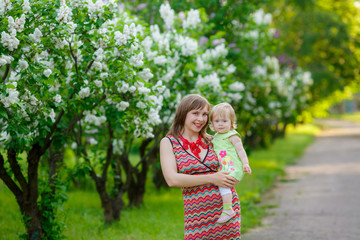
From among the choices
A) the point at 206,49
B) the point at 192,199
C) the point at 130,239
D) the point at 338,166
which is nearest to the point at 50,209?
the point at 130,239

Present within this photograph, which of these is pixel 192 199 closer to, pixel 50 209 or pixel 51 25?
pixel 51 25

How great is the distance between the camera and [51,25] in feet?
15.2

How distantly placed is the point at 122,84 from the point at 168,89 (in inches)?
69.0

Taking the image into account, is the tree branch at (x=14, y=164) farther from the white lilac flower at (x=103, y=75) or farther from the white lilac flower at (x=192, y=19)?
the white lilac flower at (x=192, y=19)

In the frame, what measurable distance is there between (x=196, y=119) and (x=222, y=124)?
221mm

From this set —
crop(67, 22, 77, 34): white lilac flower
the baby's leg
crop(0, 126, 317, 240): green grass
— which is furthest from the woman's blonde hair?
crop(0, 126, 317, 240): green grass

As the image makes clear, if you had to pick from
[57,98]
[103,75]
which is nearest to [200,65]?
[103,75]

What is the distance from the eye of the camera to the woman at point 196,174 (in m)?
3.60

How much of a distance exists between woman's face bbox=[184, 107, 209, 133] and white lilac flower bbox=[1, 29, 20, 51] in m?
1.70

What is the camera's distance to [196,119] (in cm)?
365

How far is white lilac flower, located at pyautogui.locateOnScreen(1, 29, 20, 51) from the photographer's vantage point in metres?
4.17

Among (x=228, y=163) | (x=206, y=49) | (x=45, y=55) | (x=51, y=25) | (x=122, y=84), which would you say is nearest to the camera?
(x=228, y=163)

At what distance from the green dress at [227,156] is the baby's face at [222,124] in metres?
0.03

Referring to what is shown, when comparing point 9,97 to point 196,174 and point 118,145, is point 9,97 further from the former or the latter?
point 118,145
